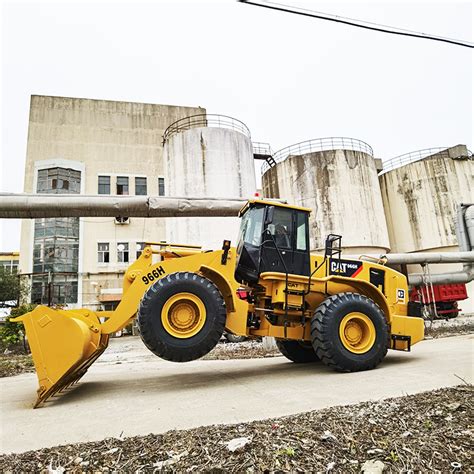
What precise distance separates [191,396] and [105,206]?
5.68 meters

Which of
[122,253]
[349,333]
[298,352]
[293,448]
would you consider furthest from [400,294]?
[122,253]

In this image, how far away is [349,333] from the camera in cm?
640

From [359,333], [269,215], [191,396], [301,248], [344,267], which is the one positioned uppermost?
[269,215]

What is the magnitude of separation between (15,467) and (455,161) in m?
28.5

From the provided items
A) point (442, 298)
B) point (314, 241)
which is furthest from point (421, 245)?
point (314, 241)

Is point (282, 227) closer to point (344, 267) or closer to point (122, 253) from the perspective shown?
point (344, 267)

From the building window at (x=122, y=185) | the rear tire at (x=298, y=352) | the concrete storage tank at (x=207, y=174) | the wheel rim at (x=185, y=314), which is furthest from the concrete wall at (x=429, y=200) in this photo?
the wheel rim at (x=185, y=314)

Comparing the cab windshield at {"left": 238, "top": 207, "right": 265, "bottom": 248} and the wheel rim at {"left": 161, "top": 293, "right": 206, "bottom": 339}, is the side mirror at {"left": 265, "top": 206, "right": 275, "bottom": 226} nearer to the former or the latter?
the cab windshield at {"left": 238, "top": 207, "right": 265, "bottom": 248}

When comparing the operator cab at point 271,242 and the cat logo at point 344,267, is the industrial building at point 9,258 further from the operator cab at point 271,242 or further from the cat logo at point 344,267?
the cat logo at point 344,267

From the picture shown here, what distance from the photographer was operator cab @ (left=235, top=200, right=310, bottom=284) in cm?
623

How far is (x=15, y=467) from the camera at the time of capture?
2705 mm

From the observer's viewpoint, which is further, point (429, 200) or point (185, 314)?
point (429, 200)

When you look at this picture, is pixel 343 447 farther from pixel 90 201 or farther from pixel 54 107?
pixel 54 107

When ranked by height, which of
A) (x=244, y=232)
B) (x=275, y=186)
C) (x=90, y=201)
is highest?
(x=275, y=186)
